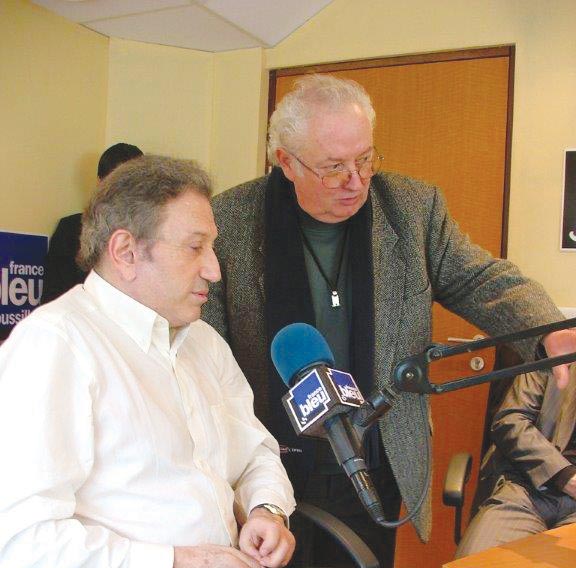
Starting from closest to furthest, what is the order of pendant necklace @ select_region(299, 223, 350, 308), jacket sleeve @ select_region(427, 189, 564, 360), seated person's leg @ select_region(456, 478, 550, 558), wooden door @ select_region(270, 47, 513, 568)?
1. jacket sleeve @ select_region(427, 189, 564, 360)
2. pendant necklace @ select_region(299, 223, 350, 308)
3. seated person's leg @ select_region(456, 478, 550, 558)
4. wooden door @ select_region(270, 47, 513, 568)

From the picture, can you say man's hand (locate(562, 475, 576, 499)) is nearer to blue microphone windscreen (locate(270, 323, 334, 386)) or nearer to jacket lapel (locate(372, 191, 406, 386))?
jacket lapel (locate(372, 191, 406, 386))

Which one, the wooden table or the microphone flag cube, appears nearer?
the microphone flag cube

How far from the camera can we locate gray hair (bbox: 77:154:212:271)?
1.30 metres

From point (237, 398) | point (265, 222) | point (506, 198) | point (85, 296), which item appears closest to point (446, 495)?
point (237, 398)

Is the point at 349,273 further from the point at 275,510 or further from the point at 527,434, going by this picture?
the point at 527,434

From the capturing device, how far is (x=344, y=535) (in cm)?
145

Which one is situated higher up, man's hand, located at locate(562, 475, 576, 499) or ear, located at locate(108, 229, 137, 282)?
ear, located at locate(108, 229, 137, 282)

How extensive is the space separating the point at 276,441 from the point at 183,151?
239 cm

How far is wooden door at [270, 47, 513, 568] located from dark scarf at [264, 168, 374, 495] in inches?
60.2

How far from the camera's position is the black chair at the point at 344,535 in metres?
1.39

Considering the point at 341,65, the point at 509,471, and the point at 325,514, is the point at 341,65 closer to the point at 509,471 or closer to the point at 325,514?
the point at 509,471

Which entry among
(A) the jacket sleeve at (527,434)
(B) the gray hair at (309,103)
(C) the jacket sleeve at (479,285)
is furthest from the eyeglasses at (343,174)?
→ (A) the jacket sleeve at (527,434)

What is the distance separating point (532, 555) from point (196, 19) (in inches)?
110

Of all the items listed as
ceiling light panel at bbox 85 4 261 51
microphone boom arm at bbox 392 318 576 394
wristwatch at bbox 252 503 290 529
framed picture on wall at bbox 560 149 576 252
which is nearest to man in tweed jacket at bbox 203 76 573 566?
wristwatch at bbox 252 503 290 529
